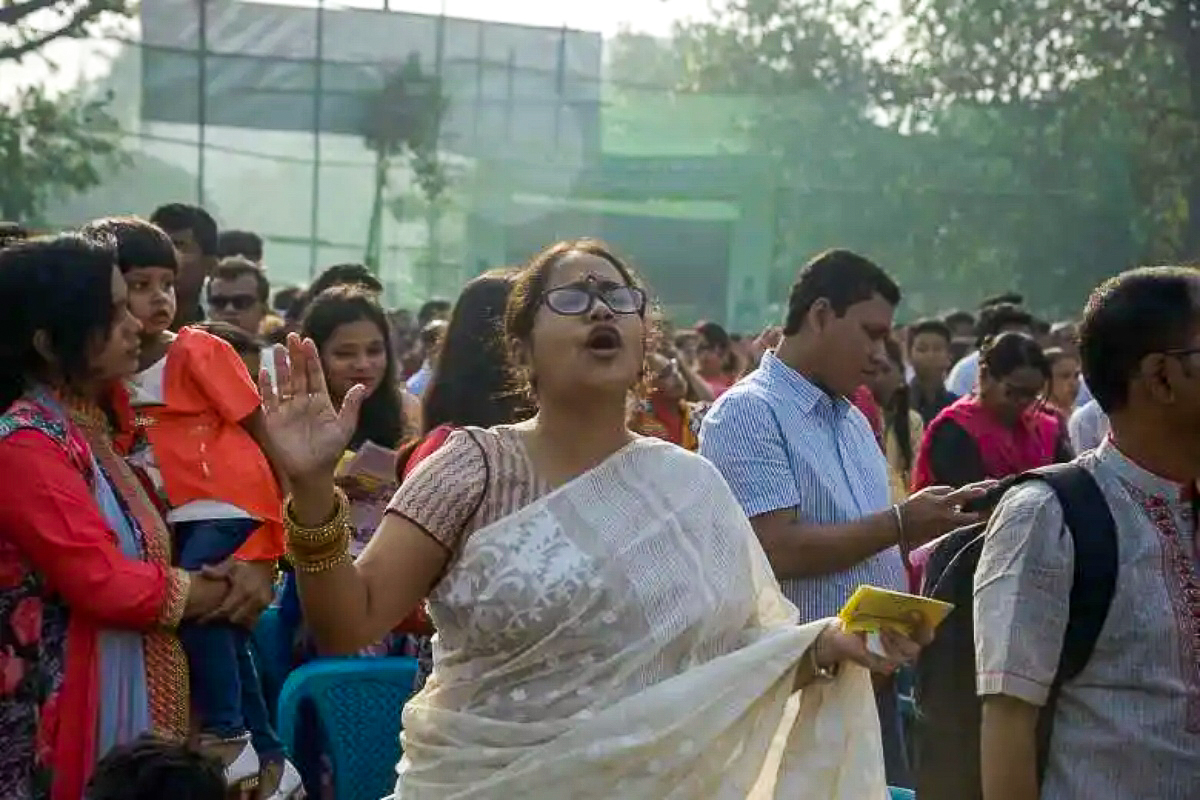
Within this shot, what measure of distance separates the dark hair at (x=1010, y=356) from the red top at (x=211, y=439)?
15.0 feet

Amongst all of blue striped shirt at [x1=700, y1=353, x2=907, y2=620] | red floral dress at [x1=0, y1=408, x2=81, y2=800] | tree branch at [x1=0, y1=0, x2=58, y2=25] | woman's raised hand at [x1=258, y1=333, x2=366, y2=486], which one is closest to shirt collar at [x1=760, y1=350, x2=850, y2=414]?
blue striped shirt at [x1=700, y1=353, x2=907, y2=620]

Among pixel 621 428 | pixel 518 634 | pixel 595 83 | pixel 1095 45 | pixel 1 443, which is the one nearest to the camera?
pixel 518 634

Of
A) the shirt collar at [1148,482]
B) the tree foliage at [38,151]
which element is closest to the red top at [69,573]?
the shirt collar at [1148,482]

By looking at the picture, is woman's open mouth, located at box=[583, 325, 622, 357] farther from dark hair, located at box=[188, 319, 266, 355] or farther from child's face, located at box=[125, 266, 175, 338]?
dark hair, located at box=[188, 319, 266, 355]

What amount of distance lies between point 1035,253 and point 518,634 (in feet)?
96.0

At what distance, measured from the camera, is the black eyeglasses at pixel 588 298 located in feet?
12.5

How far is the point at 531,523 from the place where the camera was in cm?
370

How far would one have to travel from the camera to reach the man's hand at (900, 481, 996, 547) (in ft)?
16.5

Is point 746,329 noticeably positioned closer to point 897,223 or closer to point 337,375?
point 897,223

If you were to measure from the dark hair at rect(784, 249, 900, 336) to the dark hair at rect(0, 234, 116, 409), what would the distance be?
2115mm

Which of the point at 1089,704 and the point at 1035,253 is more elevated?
the point at 1089,704

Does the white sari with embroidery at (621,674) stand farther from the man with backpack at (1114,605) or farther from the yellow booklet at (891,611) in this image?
the man with backpack at (1114,605)

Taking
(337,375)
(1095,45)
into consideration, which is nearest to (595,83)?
(1095,45)

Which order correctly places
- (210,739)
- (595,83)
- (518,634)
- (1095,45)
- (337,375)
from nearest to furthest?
(518,634) < (210,739) < (337,375) < (595,83) < (1095,45)
